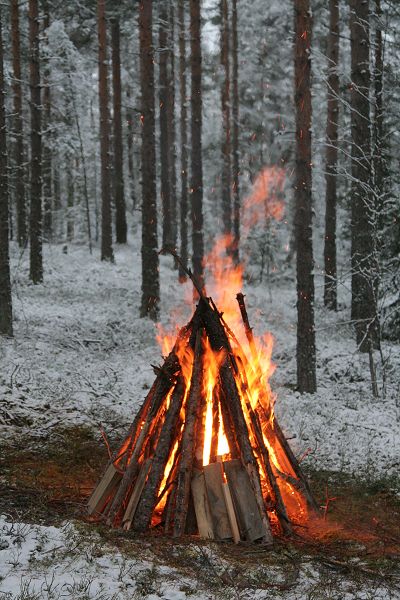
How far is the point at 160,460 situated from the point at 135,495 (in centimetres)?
48

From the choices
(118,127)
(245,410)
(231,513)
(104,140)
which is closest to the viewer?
(231,513)

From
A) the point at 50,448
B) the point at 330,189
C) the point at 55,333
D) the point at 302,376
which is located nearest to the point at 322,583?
the point at 50,448

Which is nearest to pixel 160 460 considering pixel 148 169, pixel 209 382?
pixel 209 382

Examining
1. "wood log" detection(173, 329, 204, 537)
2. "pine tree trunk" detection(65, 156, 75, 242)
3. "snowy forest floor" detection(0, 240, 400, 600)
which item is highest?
"pine tree trunk" detection(65, 156, 75, 242)

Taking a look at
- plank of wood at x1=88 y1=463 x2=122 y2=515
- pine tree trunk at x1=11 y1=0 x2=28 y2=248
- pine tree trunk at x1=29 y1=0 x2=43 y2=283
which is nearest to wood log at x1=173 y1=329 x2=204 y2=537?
plank of wood at x1=88 y1=463 x2=122 y2=515

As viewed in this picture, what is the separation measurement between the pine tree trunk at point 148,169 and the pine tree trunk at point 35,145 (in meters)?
3.75

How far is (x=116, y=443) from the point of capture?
996 centimetres

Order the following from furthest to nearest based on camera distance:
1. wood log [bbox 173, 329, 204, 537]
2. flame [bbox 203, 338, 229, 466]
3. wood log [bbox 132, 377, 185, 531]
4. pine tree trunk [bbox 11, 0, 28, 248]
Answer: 1. pine tree trunk [bbox 11, 0, 28, 248]
2. flame [bbox 203, 338, 229, 466]
3. wood log [bbox 132, 377, 185, 531]
4. wood log [bbox 173, 329, 204, 537]

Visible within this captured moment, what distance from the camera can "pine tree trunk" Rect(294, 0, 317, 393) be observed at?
11.7m

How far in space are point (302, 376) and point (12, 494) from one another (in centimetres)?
663

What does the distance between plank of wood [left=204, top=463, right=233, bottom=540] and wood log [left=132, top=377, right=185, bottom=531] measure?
21.3 inches

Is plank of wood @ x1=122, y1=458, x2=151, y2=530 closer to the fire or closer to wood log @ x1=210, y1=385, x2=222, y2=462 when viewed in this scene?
the fire

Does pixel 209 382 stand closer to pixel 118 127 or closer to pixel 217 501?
pixel 217 501

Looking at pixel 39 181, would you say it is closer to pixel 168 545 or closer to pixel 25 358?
pixel 25 358
